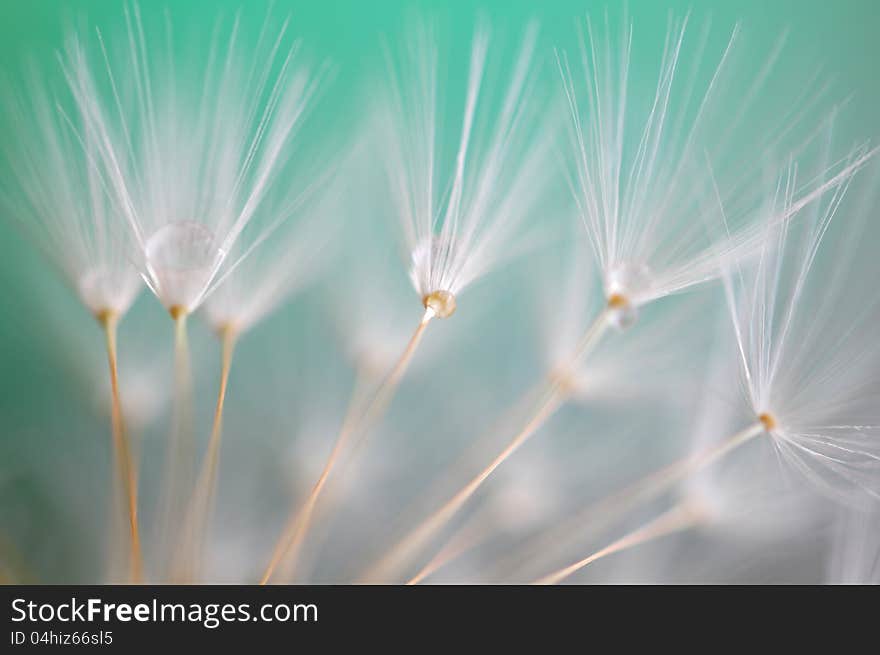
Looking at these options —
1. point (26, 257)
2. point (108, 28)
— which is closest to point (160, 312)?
point (26, 257)

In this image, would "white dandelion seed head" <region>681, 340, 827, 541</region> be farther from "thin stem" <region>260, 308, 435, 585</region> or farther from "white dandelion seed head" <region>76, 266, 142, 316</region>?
"white dandelion seed head" <region>76, 266, 142, 316</region>

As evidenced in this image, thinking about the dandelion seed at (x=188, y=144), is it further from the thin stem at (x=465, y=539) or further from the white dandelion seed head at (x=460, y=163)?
the thin stem at (x=465, y=539)

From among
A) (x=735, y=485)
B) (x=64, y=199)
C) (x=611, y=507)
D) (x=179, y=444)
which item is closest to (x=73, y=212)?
(x=64, y=199)

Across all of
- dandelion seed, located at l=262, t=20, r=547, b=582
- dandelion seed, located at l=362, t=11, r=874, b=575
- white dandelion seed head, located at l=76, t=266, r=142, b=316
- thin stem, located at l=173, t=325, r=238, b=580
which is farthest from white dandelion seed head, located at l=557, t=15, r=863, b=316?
white dandelion seed head, located at l=76, t=266, r=142, b=316

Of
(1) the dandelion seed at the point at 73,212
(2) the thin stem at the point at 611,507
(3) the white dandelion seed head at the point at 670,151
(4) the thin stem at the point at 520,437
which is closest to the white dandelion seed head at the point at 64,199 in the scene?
(1) the dandelion seed at the point at 73,212

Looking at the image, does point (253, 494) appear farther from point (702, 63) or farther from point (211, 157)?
point (702, 63)

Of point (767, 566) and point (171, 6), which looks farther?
point (767, 566)
